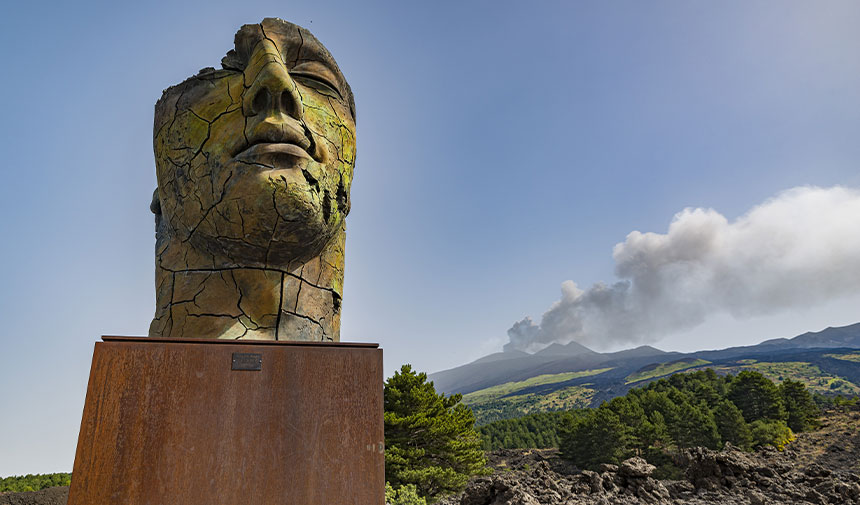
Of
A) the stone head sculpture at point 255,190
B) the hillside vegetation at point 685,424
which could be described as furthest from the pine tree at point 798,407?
the stone head sculpture at point 255,190

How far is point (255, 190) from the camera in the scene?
264 centimetres

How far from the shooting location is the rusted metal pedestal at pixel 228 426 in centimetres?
178

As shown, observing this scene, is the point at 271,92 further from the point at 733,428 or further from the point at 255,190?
the point at 733,428

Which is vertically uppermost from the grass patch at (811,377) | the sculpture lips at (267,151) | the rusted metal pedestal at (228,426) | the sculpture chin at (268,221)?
the sculpture lips at (267,151)

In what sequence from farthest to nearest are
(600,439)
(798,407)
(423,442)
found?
(798,407) → (600,439) → (423,442)

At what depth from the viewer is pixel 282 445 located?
1.91 meters

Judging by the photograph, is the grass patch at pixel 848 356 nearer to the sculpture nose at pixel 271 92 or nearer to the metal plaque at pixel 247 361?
the sculpture nose at pixel 271 92

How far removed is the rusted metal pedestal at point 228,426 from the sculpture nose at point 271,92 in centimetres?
148

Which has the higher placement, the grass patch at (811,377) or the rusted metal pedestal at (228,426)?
the rusted metal pedestal at (228,426)

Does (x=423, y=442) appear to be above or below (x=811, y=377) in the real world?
above

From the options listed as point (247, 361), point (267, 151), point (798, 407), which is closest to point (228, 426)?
point (247, 361)

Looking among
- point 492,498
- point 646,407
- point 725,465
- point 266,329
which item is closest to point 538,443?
point 646,407

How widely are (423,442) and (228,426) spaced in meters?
17.4

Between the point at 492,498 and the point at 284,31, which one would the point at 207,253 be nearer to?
the point at 284,31
